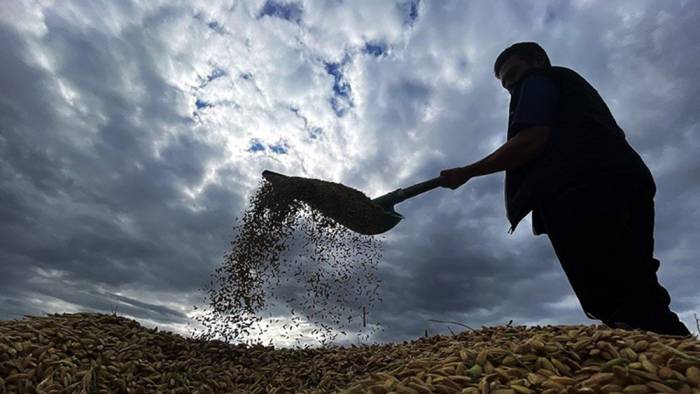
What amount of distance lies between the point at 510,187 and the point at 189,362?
117 inches

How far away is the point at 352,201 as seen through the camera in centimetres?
512

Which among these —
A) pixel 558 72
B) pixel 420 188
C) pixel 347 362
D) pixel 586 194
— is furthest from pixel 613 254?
pixel 347 362

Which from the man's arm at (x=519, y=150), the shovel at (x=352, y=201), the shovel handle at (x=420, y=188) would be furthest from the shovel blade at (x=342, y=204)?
the man's arm at (x=519, y=150)

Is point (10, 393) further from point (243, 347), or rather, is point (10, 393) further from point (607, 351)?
point (607, 351)

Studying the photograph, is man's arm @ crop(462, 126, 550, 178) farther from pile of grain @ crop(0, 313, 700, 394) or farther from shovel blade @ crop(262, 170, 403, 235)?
shovel blade @ crop(262, 170, 403, 235)

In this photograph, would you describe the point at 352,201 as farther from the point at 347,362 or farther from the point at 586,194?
the point at 586,194

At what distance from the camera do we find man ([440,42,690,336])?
3.13m

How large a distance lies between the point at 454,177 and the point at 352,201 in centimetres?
123

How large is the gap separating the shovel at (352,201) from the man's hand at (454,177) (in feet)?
0.93

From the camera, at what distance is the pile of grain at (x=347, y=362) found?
2230 millimetres

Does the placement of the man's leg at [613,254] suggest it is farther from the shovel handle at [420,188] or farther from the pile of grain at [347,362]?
the shovel handle at [420,188]

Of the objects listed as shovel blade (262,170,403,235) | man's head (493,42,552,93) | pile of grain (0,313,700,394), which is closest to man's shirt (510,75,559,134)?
man's head (493,42,552,93)

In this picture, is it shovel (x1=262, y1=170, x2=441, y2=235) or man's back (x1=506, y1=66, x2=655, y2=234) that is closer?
man's back (x1=506, y1=66, x2=655, y2=234)

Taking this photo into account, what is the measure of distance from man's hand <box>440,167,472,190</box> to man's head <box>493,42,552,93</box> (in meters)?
0.75
